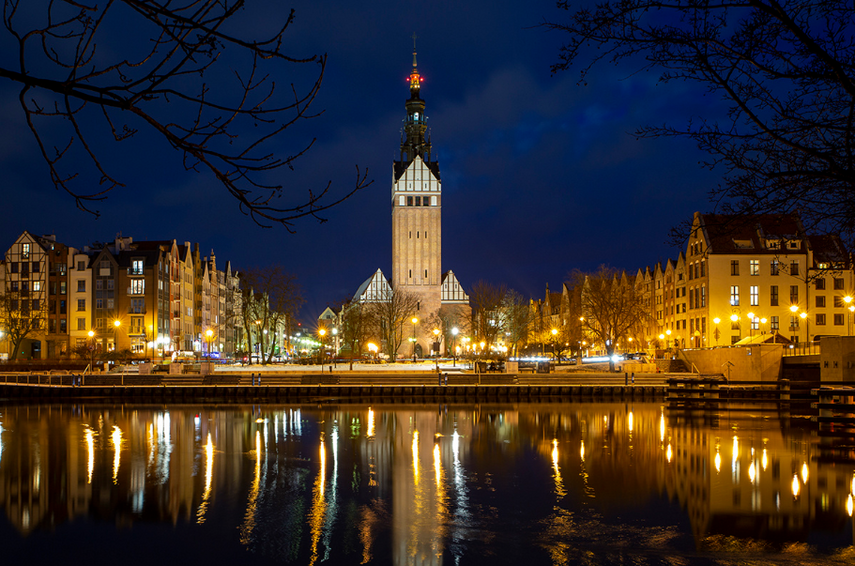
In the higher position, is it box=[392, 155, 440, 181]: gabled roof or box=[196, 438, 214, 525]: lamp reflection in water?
box=[392, 155, 440, 181]: gabled roof

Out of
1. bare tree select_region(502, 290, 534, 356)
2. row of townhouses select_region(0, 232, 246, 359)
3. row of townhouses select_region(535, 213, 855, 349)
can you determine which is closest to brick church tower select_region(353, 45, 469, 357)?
bare tree select_region(502, 290, 534, 356)

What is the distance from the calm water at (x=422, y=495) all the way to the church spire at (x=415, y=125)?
97.7 meters

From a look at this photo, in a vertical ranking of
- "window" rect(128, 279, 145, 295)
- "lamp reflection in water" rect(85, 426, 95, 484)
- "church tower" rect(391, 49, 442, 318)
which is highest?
"church tower" rect(391, 49, 442, 318)

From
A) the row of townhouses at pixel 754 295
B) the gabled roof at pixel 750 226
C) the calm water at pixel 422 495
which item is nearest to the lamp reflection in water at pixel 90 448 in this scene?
the calm water at pixel 422 495

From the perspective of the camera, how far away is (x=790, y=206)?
8.35m

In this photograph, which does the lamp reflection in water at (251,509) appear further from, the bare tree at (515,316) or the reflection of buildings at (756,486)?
the bare tree at (515,316)

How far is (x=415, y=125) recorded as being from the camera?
126m

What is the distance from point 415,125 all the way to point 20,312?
243 ft

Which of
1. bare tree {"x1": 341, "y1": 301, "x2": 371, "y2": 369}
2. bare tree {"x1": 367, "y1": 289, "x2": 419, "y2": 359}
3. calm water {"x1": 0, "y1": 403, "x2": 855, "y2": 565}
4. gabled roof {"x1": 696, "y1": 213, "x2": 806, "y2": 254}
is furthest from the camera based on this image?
bare tree {"x1": 367, "y1": 289, "x2": 419, "y2": 359}

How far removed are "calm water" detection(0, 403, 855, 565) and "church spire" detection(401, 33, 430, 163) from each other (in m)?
97.7

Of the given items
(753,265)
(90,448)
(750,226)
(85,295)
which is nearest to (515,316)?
(753,265)

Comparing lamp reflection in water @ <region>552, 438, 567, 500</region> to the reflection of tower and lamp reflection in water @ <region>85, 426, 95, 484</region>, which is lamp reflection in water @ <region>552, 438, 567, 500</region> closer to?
lamp reflection in water @ <region>85, 426, 95, 484</region>

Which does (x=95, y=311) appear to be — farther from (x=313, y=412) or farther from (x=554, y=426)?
(x=554, y=426)

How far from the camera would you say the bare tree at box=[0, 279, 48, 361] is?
69.2 meters
